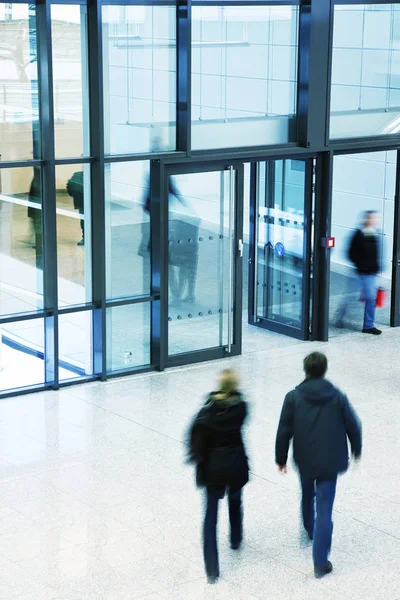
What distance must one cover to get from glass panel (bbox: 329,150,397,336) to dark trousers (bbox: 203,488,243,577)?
7.60 meters

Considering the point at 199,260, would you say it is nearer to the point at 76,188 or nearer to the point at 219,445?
the point at 76,188

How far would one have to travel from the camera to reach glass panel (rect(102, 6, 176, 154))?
34.0 feet

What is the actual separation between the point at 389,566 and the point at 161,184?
5.16 meters

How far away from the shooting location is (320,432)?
6.47 metres

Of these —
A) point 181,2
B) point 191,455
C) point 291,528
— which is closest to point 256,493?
point 291,528

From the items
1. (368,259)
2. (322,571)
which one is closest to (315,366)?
(322,571)

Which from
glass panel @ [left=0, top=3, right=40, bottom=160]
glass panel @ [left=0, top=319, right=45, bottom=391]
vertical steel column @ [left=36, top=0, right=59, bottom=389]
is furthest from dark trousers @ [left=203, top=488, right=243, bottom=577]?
glass panel @ [left=0, top=3, right=40, bottom=160]

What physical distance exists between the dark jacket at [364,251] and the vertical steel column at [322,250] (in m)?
0.38

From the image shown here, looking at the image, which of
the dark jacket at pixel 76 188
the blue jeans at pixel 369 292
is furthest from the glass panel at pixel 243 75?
the blue jeans at pixel 369 292

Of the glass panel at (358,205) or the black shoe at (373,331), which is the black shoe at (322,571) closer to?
the black shoe at (373,331)

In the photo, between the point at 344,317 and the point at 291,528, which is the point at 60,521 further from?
the point at 344,317

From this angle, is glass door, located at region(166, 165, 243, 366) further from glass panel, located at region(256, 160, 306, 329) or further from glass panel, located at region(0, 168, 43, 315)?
glass panel, located at region(0, 168, 43, 315)

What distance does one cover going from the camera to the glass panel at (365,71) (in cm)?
1191

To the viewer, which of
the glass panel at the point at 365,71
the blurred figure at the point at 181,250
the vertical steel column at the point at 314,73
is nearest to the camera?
the blurred figure at the point at 181,250
